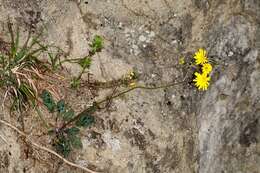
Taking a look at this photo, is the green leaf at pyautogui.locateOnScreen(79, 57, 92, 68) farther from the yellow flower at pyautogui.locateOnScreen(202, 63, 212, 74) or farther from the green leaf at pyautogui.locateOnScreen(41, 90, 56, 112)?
the yellow flower at pyautogui.locateOnScreen(202, 63, 212, 74)

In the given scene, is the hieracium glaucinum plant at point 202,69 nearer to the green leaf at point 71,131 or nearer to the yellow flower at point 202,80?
the yellow flower at point 202,80

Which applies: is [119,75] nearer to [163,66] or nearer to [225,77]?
[163,66]

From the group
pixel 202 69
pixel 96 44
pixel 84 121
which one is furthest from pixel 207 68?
pixel 84 121

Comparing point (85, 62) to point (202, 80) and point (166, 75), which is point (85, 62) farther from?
point (202, 80)

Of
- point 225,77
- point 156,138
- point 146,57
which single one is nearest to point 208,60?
point 225,77

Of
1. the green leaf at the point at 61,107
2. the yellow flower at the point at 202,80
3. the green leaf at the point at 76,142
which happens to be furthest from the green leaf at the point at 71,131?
the yellow flower at the point at 202,80

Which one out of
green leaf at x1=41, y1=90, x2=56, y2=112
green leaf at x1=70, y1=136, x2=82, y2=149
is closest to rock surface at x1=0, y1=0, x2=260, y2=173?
green leaf at x1=70, y1=136, x2=82, y2=149

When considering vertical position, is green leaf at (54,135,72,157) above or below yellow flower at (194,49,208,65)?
below
